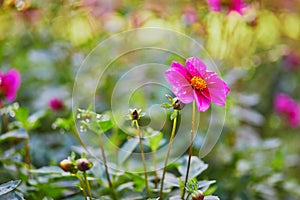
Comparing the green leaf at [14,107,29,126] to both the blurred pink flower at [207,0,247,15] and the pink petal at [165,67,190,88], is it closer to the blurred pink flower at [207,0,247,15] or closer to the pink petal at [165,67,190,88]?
the pink petal at [165,67,190,88]

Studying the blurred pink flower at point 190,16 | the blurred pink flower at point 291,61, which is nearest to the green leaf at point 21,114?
the blurred pink flower at point 190,16

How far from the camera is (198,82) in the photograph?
0.74m

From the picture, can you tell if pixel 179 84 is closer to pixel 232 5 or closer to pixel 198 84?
pixel 198 84

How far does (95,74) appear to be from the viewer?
1511 mm

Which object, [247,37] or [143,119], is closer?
[143,119]

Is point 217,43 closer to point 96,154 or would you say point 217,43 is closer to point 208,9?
point 208,9

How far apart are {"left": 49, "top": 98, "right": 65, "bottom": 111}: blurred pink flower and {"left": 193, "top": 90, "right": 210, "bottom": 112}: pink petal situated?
2.11 ft

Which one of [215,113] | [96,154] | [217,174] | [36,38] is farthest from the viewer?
[36,38]

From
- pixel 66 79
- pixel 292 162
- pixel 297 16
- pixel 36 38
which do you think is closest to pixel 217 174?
pixel 292 162

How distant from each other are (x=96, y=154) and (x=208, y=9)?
527mm

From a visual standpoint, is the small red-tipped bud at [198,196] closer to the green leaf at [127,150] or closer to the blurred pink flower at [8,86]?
the green leaf at [127,150]

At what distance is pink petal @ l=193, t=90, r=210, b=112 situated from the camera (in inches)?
28.6

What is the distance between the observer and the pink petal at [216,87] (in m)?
0.74

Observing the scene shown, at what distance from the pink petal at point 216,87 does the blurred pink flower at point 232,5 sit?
1.61 feet
